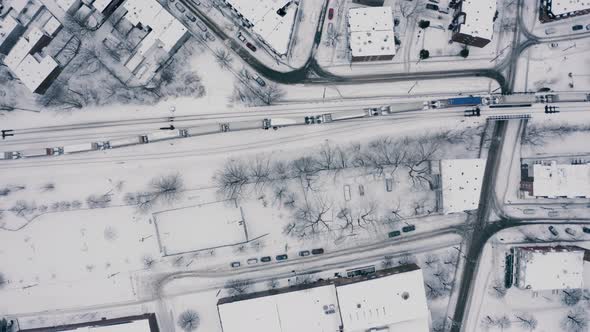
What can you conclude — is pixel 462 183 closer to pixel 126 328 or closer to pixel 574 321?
pixel 574 321

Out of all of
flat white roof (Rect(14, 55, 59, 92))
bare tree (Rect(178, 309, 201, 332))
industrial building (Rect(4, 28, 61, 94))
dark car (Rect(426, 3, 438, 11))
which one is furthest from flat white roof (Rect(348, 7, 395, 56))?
bare tree (Rect(178, 309, 201, 332))

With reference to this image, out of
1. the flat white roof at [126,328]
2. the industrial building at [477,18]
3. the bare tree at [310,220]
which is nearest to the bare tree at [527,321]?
the bare tree at [310,220]

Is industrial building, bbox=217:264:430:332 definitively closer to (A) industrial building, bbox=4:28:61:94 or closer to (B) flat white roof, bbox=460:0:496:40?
(B) flat white roof, bbox=460:0:496:40

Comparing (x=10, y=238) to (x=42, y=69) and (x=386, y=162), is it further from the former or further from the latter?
(x=386, y=162)

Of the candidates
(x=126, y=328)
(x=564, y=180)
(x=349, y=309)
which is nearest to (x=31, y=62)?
(x=126, y=328)

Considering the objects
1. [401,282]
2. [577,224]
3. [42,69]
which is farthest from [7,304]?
[577,224]

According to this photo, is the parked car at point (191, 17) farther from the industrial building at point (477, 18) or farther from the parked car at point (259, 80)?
the industrial building at point (477, 18)
